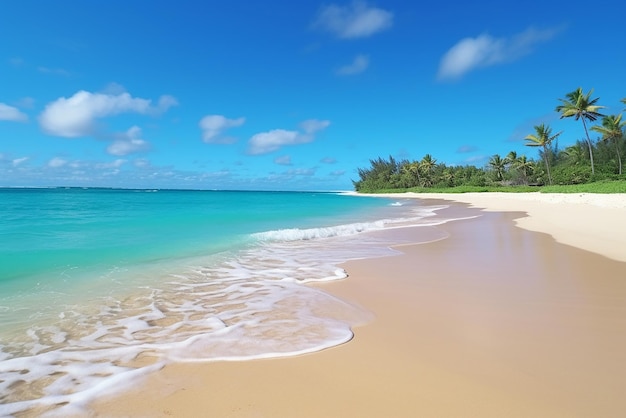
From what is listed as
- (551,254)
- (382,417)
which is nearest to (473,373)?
(382,417)

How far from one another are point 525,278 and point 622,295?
50.2 inches

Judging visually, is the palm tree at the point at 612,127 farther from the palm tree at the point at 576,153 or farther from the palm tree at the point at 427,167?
the palm tree at the point at 427,167

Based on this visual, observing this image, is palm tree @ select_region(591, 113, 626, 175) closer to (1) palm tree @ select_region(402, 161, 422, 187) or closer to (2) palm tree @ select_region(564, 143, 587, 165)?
(2) palm tree @ select_region(564, 143, 587, 165)

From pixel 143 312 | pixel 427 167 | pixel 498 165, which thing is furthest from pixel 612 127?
pixel 143 312

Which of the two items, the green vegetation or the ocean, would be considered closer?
the ocean

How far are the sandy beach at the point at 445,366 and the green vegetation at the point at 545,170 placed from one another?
31.4 m

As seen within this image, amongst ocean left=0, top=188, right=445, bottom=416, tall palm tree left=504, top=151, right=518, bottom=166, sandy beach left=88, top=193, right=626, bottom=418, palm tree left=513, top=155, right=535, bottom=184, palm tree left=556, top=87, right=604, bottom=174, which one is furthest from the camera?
tall palm tree left=504, top=151, right=518, bottom=166

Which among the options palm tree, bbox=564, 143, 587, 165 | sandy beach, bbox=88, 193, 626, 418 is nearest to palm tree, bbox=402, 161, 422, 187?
palm tree, bbox=564, 143, 587, 165

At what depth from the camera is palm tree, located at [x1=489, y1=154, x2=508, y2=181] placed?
64700mm

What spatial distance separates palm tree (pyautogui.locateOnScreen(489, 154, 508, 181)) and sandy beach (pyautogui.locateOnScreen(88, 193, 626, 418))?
68.1 metres

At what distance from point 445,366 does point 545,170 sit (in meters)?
68.5

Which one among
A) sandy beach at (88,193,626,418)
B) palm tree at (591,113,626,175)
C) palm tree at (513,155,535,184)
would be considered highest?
palm tree at (591,113,626,175)

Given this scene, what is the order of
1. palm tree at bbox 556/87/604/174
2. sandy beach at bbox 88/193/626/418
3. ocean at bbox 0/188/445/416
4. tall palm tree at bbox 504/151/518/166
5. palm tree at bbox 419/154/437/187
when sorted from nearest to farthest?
sandy beach at bbox 88/193/626/418 < ocean at bbox 0/188/445/416 < palm tree at bbox 556/87/604/174 < tall palm tree at bbox 504/151/518/166 < palm tree at bbox 419/154/437/187

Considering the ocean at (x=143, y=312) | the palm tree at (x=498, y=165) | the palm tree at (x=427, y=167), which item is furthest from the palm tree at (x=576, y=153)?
the ocean at (x=143, y=312)
